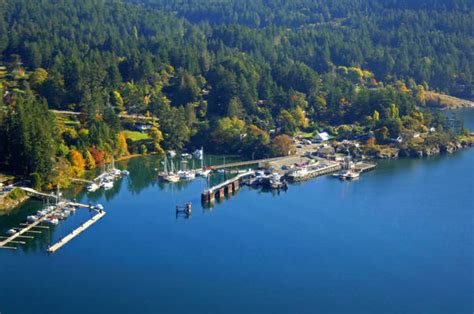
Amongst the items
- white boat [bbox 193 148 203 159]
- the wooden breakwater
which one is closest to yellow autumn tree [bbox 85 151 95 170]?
white boat [bbox 193 148 203 159]

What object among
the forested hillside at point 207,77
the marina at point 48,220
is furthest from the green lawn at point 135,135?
the marina at point 48,220

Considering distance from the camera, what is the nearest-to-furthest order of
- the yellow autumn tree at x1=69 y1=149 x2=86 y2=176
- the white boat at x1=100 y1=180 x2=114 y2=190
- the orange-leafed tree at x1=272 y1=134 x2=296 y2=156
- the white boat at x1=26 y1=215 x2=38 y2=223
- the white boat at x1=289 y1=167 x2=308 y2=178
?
the white boat at x1=26 y1=215 x2=38 y2=223, the white boat at x1=100 y1=180 x2=114 y2=190, the yellow autumn tree at x1=69 y1=149 x2=86 y2=176, the white boat at x1=289 y1=167 x2=308 y2=178, the orange-leafed tree at x1=272 y1=134 x2=296 y2=156

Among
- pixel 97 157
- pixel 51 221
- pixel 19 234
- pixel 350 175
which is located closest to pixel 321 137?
pixel 350 175

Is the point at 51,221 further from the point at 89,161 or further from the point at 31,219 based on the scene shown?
the point at 89,161

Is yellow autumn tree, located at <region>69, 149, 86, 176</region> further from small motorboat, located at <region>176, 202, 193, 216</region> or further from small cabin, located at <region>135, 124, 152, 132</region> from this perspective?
small cabin, located at <region>135, 124, 152, 132</region>

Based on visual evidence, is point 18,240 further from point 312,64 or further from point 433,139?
point 312,64

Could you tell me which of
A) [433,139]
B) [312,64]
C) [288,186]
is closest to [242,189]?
[288,186]
